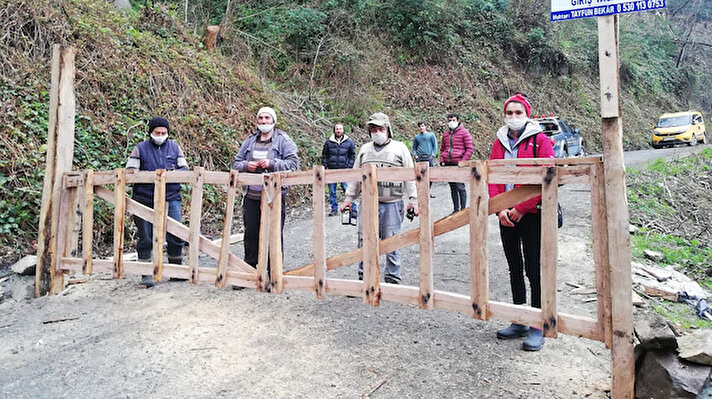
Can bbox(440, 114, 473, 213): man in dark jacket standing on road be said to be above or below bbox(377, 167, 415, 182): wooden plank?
above

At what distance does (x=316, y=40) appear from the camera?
Result: 1661cm

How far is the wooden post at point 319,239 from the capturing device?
156 inches

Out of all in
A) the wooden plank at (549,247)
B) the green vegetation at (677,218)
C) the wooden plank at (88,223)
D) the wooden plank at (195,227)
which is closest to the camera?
the wooden plank at (549,247)

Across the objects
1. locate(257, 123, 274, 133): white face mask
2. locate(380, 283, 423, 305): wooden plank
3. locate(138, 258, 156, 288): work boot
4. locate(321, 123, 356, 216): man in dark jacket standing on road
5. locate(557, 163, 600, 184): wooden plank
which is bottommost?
locate(138, 258, 156, 288): work boot

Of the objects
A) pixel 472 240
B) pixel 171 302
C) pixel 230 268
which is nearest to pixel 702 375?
pixel 472 240

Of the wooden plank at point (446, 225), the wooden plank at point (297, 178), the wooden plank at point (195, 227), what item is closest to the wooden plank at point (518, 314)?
the wooden plank at point (446, 225)

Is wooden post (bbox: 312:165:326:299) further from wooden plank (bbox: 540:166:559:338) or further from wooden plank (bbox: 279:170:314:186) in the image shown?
wooden plank (bbox: 540:166:559:338)

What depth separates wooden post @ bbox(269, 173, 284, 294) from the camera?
4176mm

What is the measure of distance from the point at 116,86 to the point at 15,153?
2711 mm

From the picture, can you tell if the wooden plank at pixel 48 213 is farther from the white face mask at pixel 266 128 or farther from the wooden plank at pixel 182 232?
the white face mask at pixel 266 128

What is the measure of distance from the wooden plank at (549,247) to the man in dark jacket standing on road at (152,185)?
4088 millimetres

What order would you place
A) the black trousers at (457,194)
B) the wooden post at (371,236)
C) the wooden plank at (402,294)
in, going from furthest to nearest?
1. the black trousers at (457,194)
2. the wooden post at (371,236)
3. the wooden plank at (402,294)

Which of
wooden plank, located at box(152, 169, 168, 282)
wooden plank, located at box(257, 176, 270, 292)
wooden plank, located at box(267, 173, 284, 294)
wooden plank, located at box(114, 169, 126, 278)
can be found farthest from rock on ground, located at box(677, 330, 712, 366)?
wooden plank, located at box(114, 169, 126, 278)

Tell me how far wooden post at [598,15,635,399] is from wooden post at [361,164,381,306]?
1.62 meters
